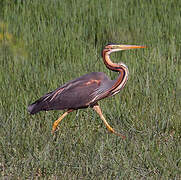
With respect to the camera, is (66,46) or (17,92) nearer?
(17,92)

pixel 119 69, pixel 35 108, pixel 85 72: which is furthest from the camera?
pixel 85 72

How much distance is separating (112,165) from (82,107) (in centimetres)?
97

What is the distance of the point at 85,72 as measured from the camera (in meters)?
5.03

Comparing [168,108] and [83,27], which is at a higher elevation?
[83,27]

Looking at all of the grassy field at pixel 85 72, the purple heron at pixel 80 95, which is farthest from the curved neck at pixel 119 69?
the grassy field at pixel 85 72

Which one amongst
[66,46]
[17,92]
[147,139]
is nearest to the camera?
[147,139]

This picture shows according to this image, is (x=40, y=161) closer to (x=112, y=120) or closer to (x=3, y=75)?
(x=112, y=120)

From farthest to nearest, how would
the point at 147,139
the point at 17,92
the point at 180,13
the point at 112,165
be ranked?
the point at 180,13
the point at 17,92
the point at 147,139
the point at 112,165

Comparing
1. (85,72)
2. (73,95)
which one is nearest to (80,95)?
(73,95)

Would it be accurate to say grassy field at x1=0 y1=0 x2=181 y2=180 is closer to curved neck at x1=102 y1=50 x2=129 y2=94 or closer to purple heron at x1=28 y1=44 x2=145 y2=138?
purple heron at x1=28 y1=44 x2=145 y2=138

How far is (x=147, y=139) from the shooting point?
12.8 feet

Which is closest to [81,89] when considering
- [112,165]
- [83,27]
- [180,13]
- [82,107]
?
[82,107]

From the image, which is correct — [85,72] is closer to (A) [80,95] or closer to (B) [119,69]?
(A) [80,95]

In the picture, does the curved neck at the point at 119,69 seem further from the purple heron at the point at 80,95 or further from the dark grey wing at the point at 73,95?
the dark grey wing at the point at 73,95
